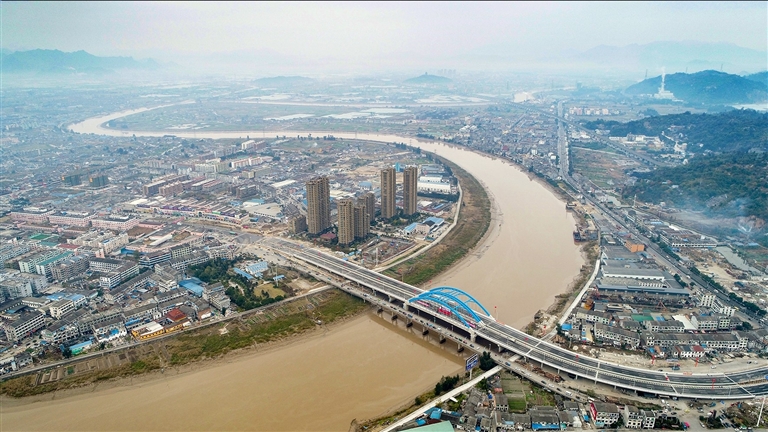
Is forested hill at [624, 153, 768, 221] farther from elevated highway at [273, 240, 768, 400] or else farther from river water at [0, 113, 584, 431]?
elevated highway at [273, 240, 768, 400]

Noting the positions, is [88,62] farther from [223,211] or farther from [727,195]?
[727,195]

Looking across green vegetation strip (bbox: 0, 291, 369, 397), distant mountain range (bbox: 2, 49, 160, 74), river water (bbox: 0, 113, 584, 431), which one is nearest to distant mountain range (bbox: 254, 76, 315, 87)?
distant mountain range (bbox: 2, 49, 160, 74)

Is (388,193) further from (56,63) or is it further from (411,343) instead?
(56,63)

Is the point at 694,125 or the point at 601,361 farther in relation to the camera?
the point at 694,125

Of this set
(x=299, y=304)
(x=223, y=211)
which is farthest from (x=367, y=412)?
(x=223, y=211)

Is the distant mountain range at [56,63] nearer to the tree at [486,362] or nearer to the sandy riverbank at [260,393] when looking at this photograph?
the sandy riverbank at [260,393]

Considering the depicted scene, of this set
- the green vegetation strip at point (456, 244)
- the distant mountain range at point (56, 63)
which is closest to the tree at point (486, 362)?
the green vegetation strip at point (456, 244)

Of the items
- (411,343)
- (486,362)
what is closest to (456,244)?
(411,343)
